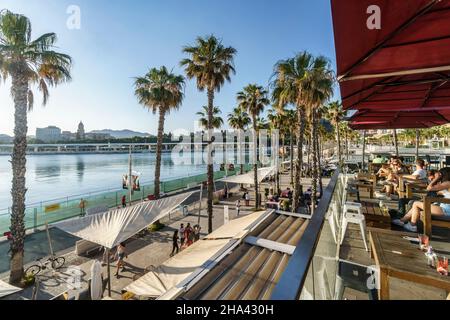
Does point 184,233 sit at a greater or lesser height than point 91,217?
lesser

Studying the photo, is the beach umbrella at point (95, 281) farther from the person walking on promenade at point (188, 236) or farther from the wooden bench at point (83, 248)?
the wooden bench at point (83, 248)

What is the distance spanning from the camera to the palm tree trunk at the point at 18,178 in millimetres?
9125

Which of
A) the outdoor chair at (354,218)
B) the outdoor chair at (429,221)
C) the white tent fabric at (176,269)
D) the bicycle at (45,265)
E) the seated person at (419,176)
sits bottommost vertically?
the bicycle at (45,265)

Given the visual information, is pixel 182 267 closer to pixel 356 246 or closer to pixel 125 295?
pixel 125 295

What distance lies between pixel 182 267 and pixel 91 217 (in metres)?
5.09

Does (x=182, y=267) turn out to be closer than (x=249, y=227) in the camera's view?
Yes

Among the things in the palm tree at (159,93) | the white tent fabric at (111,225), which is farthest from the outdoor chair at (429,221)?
the palm tree at (159,93)

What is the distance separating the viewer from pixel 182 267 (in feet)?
17.6

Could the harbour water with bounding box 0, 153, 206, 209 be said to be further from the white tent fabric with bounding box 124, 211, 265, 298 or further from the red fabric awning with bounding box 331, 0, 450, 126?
the red fabric awning with bounding box 331, 0, 450, 126

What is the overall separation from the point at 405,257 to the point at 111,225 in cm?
857

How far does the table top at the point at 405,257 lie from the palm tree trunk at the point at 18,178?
39.6ft
